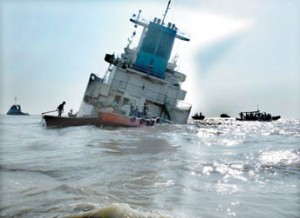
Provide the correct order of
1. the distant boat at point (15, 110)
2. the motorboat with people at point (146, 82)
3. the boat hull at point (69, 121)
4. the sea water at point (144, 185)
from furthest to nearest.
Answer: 1. the distant boat at point (15, 110)
2. the motorboat with people at point (146, 82)
3. the boat hull at point (69, 121)
4. the sea water at point (144, 185)

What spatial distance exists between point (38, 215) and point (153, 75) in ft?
88.9

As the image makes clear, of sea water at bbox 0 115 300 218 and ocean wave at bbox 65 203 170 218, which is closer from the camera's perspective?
ocean wave at bbox 65 203 170 218

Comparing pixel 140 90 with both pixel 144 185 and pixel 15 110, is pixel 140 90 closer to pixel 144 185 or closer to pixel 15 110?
pixel 144 185

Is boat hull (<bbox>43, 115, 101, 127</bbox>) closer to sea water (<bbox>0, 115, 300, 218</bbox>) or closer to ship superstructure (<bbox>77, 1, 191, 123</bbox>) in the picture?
ship superstructure (<bbox>77, 1, 191, 123</bbox>)

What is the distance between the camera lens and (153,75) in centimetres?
3078

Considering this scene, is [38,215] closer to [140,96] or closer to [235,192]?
[235,192]

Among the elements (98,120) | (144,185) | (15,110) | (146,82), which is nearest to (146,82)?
(146,82)

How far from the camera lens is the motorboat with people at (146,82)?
29.3 m

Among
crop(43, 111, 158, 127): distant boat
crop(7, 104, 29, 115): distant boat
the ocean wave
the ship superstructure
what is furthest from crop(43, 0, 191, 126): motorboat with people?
crop(7, 104, 29, 115): distant boat

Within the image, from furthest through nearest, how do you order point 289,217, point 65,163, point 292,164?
point 292,164
point 65,163
point 289,217

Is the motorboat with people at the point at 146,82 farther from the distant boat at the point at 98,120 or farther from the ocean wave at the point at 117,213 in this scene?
the ocean wave at the point at 117,213

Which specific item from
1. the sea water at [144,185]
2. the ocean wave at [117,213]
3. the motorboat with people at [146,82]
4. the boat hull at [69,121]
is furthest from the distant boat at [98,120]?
the ocean wave at [117,213]

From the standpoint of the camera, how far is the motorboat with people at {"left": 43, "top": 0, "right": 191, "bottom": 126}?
29266 mm

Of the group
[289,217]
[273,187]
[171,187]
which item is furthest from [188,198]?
[273,187]
